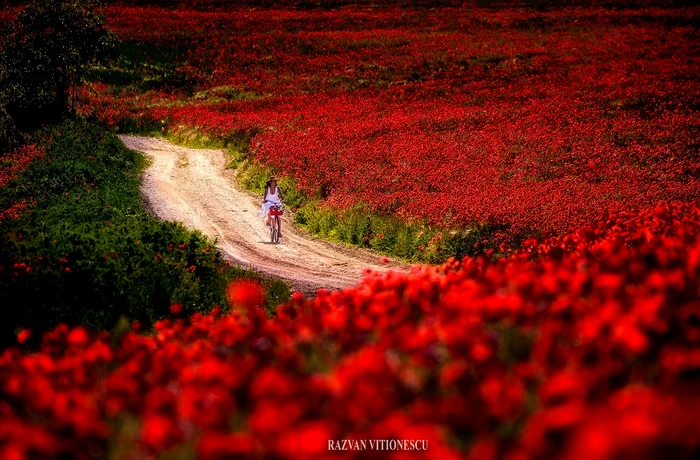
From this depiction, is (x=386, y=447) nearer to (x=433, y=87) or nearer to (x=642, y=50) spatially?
(x=433, y=87)

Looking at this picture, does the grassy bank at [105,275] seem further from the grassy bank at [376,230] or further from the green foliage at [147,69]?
the green foliage at [147,69]

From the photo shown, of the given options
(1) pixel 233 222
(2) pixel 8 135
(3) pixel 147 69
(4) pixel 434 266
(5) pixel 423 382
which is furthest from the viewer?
(3) pixel 147 69

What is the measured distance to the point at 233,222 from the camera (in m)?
23.5

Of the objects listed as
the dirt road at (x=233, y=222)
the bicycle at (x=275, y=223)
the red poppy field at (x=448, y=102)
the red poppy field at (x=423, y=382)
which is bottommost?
the dirt road at (x=233, y=222)

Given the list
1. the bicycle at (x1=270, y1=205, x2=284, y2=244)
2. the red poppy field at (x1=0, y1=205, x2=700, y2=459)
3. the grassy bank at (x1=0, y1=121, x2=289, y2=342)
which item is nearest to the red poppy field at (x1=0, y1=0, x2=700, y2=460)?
the red poppy field at (x1=0, y1=205, x2=700, y2=459)

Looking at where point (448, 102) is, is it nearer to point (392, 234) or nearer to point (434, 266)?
point (392, 234)

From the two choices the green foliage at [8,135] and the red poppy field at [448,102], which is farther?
the green foliage at [8,135]

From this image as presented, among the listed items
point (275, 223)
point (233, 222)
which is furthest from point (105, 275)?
point (233, 222)

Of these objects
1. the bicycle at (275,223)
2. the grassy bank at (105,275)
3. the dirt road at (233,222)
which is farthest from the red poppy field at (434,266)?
the bicycle at (275,223)

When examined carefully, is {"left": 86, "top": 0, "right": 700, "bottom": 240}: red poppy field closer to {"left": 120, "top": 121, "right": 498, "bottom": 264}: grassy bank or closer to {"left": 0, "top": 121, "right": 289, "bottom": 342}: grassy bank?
{"left": 120, "top": 121, "right": 498, "bottom": 264}: grassy bank

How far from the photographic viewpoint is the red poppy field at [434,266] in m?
3.14

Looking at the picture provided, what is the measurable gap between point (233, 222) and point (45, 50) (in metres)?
19.4

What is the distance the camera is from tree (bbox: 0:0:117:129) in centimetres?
3584

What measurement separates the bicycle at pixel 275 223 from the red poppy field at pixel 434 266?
292cm
